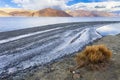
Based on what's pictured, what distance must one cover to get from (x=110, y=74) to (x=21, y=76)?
10.5ft

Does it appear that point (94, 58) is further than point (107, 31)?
No

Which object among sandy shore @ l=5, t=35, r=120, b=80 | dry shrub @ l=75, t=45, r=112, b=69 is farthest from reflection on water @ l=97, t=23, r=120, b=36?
sandy shore @ l=5, t=35, r=120, b=80

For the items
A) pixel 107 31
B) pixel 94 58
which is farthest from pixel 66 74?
pixel 107 31

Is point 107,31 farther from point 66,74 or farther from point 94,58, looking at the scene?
point 66,74

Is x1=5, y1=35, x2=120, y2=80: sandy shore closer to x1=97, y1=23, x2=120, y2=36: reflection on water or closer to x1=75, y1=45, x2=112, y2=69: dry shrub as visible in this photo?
x1=75, y1=45, x2=112, y2=69: dry shrub

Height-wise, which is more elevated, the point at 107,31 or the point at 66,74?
the point at 66,74

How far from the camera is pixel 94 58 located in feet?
26.5

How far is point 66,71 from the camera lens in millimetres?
8383

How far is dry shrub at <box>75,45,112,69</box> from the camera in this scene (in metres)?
8.11

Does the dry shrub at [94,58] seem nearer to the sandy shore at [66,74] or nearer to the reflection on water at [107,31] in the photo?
the sandy shore at [66,74]

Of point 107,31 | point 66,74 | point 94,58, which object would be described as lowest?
point 107,31

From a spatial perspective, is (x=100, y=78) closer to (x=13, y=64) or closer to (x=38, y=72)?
(x=38, y=72)

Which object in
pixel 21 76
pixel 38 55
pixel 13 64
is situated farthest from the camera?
pixel 38 55

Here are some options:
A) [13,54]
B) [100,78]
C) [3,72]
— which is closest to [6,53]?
[13,54]
